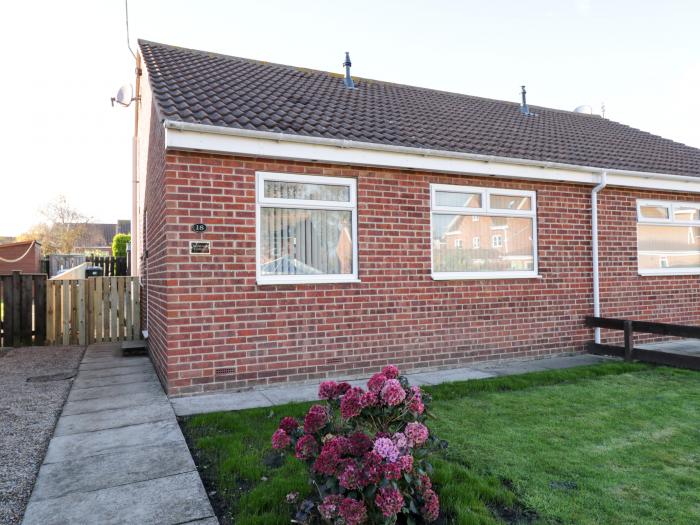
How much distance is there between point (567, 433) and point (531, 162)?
4676 mm

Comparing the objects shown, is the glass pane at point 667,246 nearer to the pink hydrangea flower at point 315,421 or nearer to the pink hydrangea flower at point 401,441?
the pink hydrangea flower at point 401,441

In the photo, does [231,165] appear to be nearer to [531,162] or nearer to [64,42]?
[531,162]

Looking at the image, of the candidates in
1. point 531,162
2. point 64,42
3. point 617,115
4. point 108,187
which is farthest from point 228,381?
point 108,187

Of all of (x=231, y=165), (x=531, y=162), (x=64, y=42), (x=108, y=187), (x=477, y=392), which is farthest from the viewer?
(x=108, y=187)

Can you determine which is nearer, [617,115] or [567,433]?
[567,433]

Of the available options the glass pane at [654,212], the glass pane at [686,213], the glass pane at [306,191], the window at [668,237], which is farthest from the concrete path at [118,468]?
the glass pane at [686,213]

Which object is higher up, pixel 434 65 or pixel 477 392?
pixel 434 65

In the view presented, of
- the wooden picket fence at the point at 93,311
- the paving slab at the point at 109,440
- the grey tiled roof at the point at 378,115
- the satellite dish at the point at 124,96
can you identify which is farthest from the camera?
the satellite dish at the point at 124,96

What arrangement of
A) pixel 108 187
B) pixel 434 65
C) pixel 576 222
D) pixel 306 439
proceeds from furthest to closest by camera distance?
pixel 108 187 < pixel 434 65 < pixel 576 222 < pixel 306 439

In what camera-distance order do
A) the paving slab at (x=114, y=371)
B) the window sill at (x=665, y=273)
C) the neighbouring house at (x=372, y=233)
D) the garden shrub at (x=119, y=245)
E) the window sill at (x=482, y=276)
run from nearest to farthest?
the neighbouring house at (x=372, y=233) < the paving slab at (x=114, y=371) < the window sill at (x=482, y=276) < the window sill at (x=665, y=273) < the garden shrub at (x=119, y=245)

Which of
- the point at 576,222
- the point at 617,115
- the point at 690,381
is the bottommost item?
the point at 690,381

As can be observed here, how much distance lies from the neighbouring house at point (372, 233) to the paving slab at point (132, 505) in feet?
7.96

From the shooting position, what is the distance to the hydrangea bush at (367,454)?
84.0 inches

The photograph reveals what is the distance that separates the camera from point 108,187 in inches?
1907
